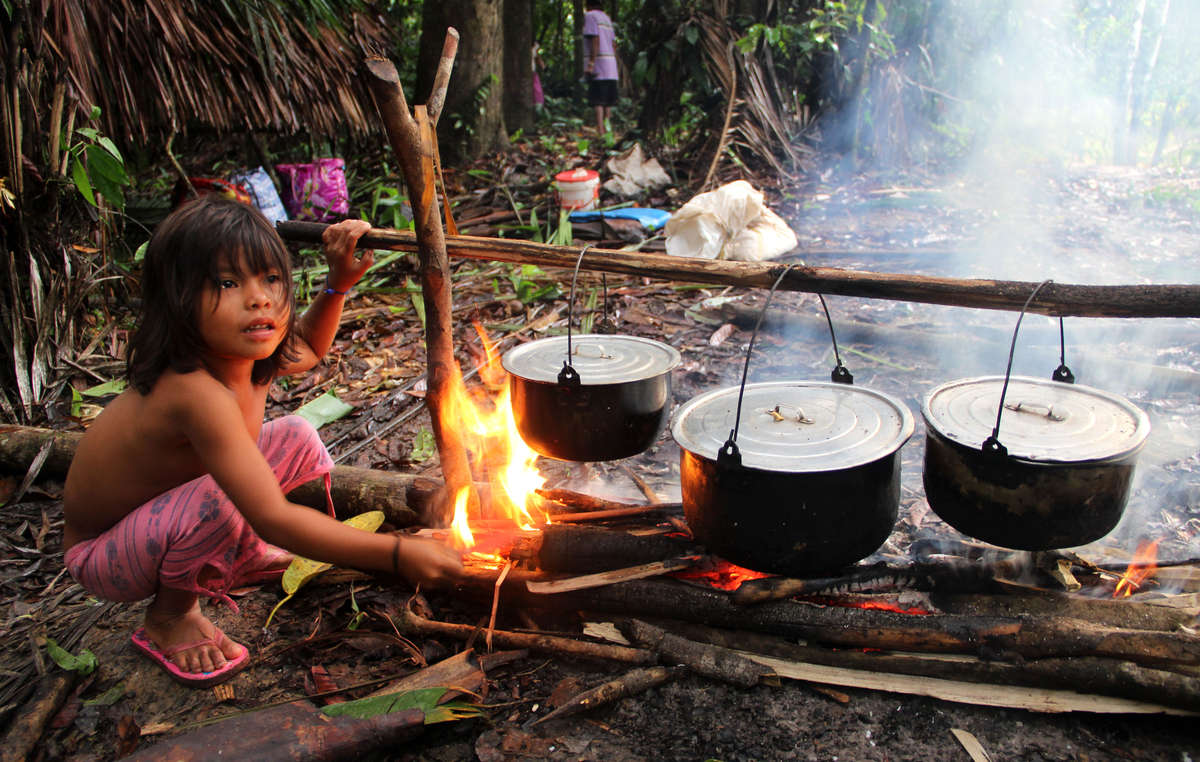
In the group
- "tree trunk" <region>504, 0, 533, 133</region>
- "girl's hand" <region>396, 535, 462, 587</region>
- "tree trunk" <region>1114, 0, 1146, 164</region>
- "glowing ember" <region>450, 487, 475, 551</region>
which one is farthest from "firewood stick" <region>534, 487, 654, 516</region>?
"tree trunk" <region>1114, 0, 1146, 164</region>

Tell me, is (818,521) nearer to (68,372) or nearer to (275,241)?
(275,241)

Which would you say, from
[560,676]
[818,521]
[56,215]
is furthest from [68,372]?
[818,521]

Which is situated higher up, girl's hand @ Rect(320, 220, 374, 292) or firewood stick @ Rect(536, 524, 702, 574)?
girl's hand @ Rect(320, 220, 374, 292)

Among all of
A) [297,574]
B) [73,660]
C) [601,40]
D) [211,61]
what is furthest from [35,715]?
[601,40]

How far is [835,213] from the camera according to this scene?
8492 millimetres

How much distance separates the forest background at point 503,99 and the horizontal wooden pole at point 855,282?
2.55 m

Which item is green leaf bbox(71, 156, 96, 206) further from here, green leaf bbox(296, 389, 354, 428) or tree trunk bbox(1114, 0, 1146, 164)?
tree trunk bbox(1114, 0, 1146, 164)

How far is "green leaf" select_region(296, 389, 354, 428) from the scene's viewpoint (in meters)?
4.33

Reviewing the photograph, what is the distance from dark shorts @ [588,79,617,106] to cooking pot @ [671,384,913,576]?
10218 millimetres

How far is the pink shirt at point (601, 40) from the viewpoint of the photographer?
10930 millimetres

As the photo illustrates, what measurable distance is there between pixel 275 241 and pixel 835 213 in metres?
7.50

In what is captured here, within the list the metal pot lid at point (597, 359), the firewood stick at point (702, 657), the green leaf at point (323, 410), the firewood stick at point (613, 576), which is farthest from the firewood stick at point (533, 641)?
the green leaf at point (323, 410)

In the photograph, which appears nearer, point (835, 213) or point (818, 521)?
point (818, 521)

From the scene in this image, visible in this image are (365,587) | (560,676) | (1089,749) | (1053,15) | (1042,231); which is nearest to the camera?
(1089,749)
